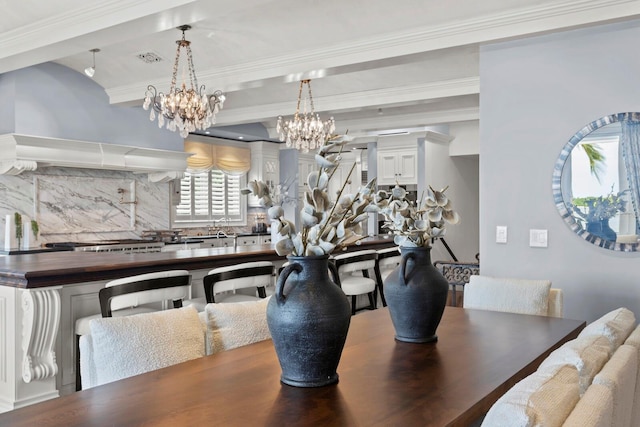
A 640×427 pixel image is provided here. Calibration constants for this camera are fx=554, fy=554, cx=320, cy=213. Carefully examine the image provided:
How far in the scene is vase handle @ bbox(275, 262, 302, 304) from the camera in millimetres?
1592

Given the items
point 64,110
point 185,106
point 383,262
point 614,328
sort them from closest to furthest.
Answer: point 614,328 < point 185,106 < point 383,262 < point 64,110

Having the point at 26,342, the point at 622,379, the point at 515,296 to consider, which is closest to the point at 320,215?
the point at 622,379

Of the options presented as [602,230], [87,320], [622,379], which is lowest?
[87,320]

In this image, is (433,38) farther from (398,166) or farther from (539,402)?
(398,166)

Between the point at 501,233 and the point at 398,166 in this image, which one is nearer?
the point at 501,233

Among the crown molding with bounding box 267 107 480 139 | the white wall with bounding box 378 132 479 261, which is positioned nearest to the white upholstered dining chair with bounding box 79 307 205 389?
the crown molding with bounding box 267 107 480 139

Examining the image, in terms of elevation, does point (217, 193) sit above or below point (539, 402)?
above

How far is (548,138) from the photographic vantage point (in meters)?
3.78

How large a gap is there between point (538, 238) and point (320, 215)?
106 inches

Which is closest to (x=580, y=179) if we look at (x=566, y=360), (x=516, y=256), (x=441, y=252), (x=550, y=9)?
(x=516, y=256)

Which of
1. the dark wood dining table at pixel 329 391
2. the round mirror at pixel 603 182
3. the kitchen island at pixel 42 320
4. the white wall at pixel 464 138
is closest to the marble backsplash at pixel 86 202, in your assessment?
the kitchen island at pixel 42 320

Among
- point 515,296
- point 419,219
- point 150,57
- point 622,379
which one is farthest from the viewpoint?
point 150,57

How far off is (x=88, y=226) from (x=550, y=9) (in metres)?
5.95

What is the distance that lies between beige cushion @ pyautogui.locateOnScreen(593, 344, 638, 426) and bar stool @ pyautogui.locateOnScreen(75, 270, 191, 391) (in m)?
2.54
